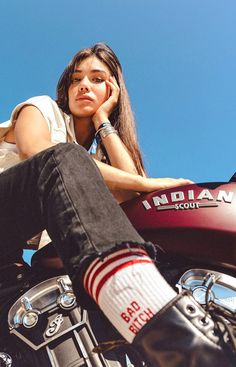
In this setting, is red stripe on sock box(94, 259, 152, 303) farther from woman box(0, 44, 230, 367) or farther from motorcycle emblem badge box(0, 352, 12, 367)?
motorcycle emblem badge box(0, 352, 12, 367)

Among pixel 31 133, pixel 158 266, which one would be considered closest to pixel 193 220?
pixel 158 266

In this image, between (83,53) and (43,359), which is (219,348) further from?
(83,53)

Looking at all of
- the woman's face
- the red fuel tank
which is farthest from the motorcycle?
the woman's face

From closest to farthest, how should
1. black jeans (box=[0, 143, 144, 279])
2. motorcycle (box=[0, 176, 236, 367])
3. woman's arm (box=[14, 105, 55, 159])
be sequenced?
1. black jeans (box=[0, 143, 144, 279])
2. motorcycle (box=[0, 176, 236, 367])
3. woman's arm (box=[14, 105, 55, 159])

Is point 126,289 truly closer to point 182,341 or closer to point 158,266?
point 182,341

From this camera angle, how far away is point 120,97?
2834 mm

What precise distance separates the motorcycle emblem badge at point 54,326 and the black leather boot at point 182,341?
1.96 feet

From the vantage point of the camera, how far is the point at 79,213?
124 centimetres

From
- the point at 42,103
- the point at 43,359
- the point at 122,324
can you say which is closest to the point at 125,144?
the point at 42,103

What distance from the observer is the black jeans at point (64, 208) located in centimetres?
118

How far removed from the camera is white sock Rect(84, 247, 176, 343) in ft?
3.67

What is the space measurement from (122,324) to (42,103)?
1.39m

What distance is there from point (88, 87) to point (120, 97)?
1.05ft

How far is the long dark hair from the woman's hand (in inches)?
2.6
